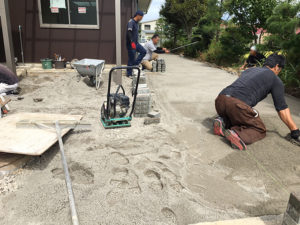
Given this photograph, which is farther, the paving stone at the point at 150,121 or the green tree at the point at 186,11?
the green tree at the point at 186,11

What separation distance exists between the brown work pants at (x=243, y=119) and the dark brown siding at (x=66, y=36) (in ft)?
18.7

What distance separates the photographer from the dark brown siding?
753 centimetres

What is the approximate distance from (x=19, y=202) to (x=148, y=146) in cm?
158

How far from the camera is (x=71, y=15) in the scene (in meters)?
7.70

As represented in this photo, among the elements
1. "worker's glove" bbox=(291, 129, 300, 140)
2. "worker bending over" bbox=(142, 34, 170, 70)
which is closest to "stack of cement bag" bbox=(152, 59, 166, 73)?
"worker bending over" bbox=(142, 34, 170, 70)

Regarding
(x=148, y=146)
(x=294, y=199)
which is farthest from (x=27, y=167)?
(x=294, y=199)

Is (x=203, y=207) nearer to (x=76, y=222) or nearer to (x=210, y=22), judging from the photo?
(x=76, y=222)

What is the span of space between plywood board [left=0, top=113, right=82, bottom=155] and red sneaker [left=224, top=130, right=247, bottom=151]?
2239mm

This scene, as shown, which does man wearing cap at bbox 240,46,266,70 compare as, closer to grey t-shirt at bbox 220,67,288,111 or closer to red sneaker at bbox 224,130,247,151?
grey t-shirt at bbox 220,67,288,111

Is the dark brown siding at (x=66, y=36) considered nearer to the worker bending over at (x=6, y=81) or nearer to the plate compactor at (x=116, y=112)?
the worker bending over at (x=6, y=81)

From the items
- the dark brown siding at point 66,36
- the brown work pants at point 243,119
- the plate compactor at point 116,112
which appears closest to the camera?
the brown work pants at point 243,119

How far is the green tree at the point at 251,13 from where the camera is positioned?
920cm

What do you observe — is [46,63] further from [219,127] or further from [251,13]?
[251,13]

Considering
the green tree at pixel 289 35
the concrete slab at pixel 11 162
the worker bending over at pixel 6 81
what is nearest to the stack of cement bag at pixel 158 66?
the green tree at pixel 289 35
